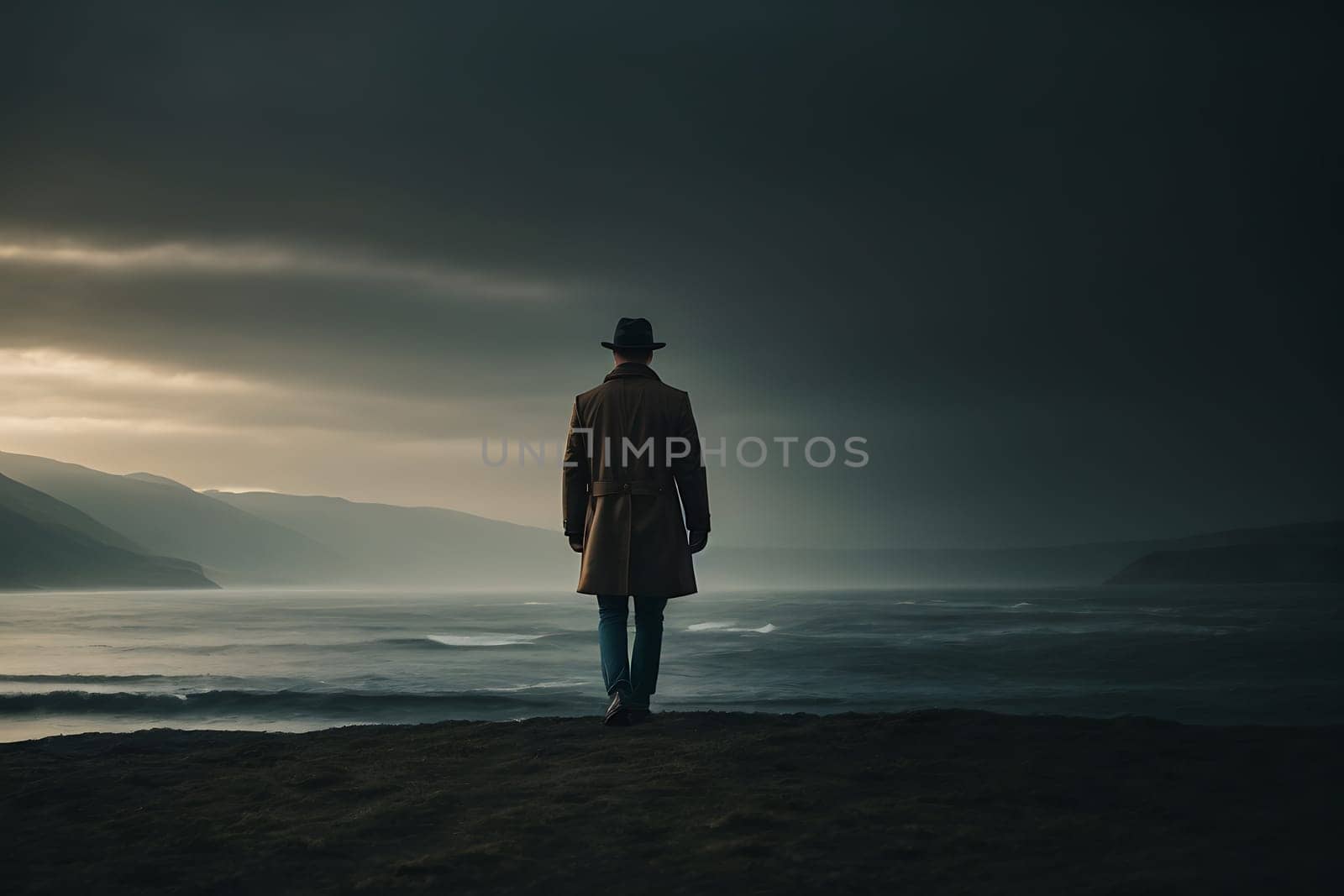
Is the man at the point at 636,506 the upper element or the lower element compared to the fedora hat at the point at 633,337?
lower

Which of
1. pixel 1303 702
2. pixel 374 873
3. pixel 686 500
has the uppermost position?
pixel 686 500

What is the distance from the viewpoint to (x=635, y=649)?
7832mm

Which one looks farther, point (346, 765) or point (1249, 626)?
point (1249, 626)

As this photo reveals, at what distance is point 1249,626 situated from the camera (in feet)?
276

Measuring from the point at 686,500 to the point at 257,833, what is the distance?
390 centimetres

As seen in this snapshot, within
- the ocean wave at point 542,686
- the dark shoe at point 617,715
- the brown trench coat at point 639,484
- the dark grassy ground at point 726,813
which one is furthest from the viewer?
the ocean wave at point 542,686

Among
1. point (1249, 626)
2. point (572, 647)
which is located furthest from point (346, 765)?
point (1249, 626)

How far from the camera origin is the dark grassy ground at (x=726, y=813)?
155 inches

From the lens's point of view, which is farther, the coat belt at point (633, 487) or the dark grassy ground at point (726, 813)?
the coat belt at point (633, 487)

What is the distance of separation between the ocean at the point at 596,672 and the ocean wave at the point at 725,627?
402 millimetres

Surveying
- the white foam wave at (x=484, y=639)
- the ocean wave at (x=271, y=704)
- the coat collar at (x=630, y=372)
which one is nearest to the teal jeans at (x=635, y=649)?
the coat collar at (x=630, y=372)

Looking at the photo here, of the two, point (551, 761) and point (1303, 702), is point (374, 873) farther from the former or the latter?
point (1303, 702)

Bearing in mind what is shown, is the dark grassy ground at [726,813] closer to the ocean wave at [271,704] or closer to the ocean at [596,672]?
the ocean at [596,672]

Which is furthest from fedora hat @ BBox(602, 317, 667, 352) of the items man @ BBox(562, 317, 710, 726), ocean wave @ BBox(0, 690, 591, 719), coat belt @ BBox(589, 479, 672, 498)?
ocean wave @ BBox(0, 690, 591, 719)
